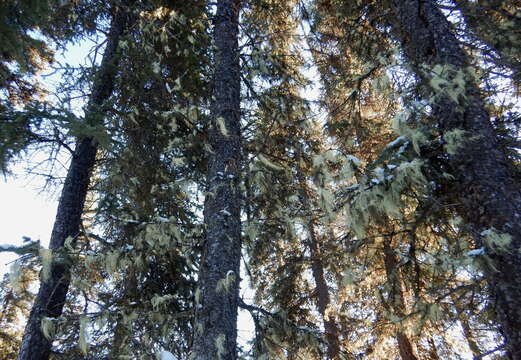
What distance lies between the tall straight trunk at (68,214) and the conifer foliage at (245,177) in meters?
0.03

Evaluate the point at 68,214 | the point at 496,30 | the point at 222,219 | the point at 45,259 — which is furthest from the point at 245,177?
the point at 496,30

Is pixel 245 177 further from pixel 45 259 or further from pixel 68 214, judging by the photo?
pixel 68 214

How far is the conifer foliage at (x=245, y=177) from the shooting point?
405 centimetres

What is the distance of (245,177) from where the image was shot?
5738 mm

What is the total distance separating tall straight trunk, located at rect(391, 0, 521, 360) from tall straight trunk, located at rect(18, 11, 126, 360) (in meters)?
5.22

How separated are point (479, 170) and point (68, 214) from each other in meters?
6.78

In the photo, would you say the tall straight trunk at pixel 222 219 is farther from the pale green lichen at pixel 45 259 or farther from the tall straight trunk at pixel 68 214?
the tall straight trunk at pixel 68 214

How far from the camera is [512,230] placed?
3766mm

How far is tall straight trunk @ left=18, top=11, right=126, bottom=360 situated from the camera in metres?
5.75

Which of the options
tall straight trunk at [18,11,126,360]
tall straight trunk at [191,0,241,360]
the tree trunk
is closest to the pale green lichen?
tall straight trunk at [18,11,126,360]

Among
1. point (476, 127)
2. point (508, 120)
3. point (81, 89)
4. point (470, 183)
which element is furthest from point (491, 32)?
point (81, 89)

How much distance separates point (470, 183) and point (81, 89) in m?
7.92

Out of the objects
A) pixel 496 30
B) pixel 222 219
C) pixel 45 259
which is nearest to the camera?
pixel 45 259

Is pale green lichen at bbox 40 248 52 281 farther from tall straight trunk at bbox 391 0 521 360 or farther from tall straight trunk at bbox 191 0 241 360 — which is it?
tall straight trunk at bbox 391 0 521 360
